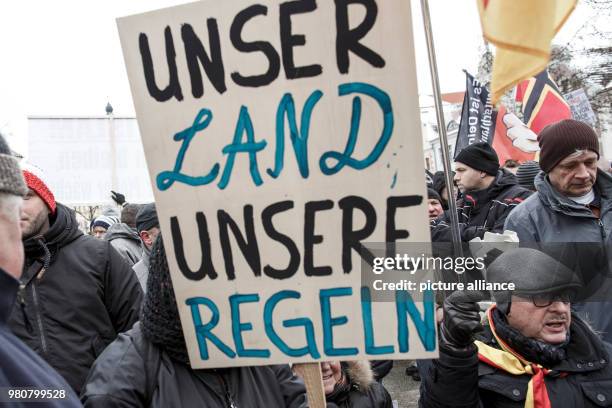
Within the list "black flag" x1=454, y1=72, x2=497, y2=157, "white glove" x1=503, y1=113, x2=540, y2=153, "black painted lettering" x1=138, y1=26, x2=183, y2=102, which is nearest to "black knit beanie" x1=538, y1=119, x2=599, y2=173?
"black painted lettering" x1=138, y1=26, x2=183, y2=102

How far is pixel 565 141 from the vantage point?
115 inches

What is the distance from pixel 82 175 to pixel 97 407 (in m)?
8.57

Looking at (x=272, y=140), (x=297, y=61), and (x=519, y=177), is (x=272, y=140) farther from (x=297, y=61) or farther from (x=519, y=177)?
(x=519, y=177)

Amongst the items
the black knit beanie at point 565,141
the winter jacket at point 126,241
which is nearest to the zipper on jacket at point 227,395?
the black knit beanie at point 565,141

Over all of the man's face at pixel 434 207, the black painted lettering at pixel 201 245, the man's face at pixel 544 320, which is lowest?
the man's face at pixel 544 320

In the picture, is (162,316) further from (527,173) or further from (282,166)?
(527,173)

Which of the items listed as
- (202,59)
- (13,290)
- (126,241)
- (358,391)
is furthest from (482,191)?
(13,290)

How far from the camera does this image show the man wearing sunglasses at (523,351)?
1957mm

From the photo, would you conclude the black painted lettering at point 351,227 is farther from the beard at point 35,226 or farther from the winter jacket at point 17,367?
the beard at point 35,226

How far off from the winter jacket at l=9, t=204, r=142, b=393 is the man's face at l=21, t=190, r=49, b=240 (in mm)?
37

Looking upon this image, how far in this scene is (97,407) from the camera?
1.44 meters

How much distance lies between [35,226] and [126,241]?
2.33 meters

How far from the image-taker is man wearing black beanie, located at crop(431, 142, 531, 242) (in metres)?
4.32

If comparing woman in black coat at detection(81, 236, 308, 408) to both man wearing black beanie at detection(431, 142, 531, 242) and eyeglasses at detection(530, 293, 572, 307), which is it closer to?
eyeglasses at detection(530, 293, 572, 307)
